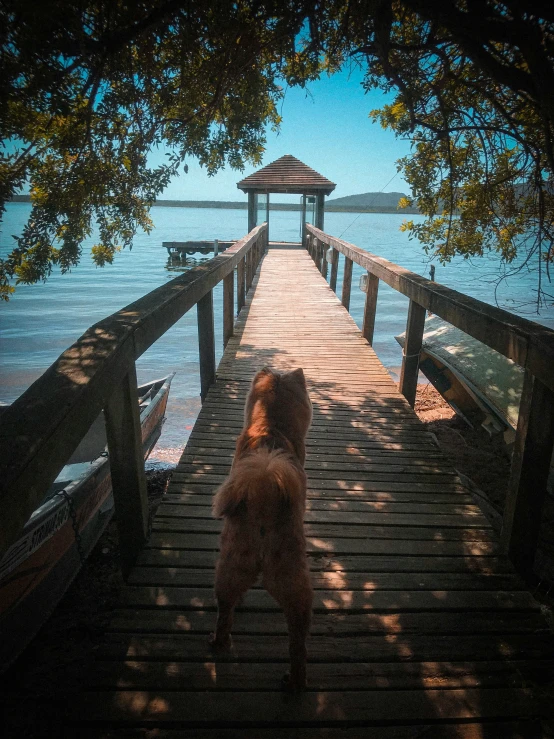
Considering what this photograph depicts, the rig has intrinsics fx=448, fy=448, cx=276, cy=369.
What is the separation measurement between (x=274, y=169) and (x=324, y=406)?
21.3m

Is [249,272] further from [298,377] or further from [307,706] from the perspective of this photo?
[307,706]

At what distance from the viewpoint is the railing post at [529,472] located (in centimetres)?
237

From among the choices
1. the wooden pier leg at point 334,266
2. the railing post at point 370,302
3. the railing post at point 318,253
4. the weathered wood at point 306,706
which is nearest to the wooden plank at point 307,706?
the weathered wood at point 306,706

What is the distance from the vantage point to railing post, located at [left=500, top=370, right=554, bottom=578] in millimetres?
2367

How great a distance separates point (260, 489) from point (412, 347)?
3.47 metres

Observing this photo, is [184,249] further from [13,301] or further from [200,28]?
[200,28]

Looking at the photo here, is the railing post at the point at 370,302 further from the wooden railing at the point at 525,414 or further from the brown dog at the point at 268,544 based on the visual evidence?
the brown dog at the point at 268,544

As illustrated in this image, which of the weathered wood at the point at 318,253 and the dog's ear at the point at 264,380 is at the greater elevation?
the weathered wood at the point at 318,253

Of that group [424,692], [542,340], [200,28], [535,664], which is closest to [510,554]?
[535,664]

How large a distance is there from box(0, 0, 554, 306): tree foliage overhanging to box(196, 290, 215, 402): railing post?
1790 millimetres

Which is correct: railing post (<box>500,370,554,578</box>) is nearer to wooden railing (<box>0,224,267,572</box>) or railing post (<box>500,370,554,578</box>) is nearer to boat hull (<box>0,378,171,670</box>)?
wooden railing (<box>0,224,267,572</box>)

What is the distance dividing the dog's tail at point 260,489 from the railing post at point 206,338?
3015 millimetres

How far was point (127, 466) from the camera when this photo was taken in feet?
8.16

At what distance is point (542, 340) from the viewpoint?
91.2 inches
